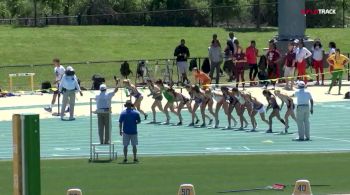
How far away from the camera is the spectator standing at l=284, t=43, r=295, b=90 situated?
41.5 meters

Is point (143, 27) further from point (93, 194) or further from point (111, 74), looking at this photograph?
point (93, 194)

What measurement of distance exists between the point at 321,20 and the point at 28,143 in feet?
197

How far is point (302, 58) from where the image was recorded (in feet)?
137

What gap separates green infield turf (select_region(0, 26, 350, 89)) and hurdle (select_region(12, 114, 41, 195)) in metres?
37.3

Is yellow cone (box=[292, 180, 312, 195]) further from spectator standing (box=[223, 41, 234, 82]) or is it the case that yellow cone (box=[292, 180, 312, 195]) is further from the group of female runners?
spectator standing (box=[223, 41, 234, 82])

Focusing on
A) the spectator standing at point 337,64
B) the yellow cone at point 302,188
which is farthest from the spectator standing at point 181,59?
the yellow cone at point 302,188

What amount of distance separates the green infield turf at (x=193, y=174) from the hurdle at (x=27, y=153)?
7.89 meters

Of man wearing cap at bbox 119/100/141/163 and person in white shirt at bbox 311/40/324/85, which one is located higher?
person in white shirt at bbox 311/40/324/85

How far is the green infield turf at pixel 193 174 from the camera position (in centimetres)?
2434

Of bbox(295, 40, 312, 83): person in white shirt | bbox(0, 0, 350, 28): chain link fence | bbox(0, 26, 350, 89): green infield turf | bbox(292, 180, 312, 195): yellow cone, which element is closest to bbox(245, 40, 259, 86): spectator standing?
bbox(295, 40, 312, 83): person in white shirt

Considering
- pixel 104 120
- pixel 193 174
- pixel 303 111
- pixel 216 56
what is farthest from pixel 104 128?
pixel 216 56

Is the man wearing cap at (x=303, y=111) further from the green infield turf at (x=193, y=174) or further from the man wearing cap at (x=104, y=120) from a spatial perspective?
the man wearing cap at (x=104, y=120)

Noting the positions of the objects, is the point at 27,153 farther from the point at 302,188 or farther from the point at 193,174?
the point at 193,174

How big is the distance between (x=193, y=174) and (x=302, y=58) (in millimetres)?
15989
